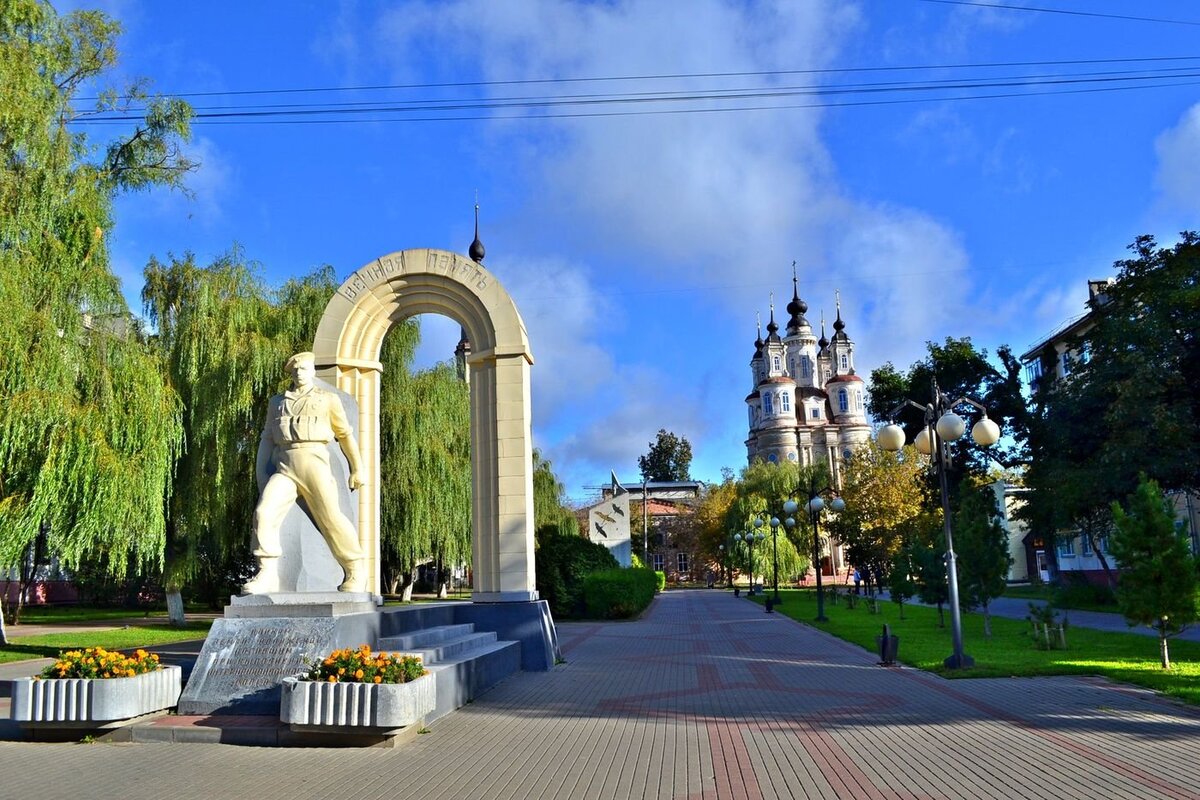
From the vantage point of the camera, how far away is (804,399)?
9231 centimetres

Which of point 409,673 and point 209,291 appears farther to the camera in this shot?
point 209,291

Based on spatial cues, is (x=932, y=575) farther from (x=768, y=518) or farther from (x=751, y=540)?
(x=768, y=518)

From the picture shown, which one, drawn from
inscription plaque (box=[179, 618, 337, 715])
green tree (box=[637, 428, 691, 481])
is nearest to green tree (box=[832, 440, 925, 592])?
inscription plaque (box=[179, 618, 337, 715])

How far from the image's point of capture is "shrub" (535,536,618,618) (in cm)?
2720

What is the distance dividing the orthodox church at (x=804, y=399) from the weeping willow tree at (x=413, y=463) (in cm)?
6299

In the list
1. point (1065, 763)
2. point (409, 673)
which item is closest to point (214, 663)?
point (409, 673)

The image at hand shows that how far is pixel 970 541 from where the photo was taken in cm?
1894

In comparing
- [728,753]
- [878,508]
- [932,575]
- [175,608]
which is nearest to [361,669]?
[728,753]

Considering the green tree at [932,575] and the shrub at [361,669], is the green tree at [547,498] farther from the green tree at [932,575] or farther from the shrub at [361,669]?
the shrub at [361,669]

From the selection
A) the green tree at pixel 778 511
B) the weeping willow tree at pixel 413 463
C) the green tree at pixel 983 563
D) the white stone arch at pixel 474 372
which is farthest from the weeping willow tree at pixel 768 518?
the white stone arch at pixel 474 372

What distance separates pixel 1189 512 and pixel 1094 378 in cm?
1195

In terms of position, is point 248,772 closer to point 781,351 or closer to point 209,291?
point 209,291

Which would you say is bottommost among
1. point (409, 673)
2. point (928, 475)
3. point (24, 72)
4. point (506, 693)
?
point (506, 693)

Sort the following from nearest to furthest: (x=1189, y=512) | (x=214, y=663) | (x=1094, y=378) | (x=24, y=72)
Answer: (x=214, y=663) → (x=24, y=72) → (x=1094, y=378) → (x=1189, y=512)
